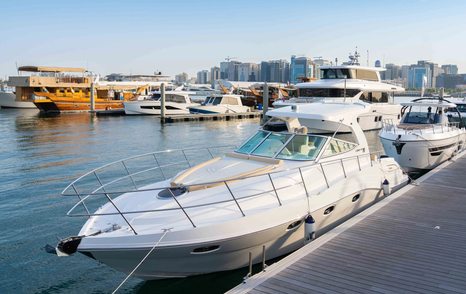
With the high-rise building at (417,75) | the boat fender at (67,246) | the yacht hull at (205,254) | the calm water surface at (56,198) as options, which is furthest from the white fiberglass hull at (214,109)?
the high-rise building at (417,75)

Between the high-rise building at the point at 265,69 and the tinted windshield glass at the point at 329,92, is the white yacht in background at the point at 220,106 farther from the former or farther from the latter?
the high-rise building at the point at 265,69

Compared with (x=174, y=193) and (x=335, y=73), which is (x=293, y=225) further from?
(x=335, y=73)

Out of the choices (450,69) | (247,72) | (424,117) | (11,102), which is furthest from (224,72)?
(424,117)

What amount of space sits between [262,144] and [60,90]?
48635mm

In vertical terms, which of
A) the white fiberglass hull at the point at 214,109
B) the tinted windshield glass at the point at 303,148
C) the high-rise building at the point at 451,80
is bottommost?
the white fiberglass hull at the point at 214,109

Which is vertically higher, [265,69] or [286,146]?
[265,69]

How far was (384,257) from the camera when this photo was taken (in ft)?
22.5

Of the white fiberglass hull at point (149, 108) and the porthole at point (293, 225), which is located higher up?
the white fiberglass hull at point (149, 108)

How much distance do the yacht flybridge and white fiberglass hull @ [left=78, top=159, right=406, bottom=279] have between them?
0.05ft

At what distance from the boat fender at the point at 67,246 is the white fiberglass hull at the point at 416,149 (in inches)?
484

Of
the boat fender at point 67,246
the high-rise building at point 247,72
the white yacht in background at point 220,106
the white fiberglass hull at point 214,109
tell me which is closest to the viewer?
the boat fender at point 67,246

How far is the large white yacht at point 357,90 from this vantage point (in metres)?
32.2

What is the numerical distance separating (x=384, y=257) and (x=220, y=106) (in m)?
39.5

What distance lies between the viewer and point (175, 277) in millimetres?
7375
